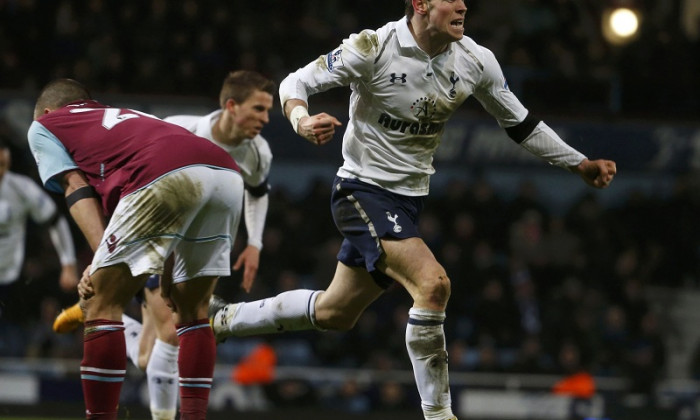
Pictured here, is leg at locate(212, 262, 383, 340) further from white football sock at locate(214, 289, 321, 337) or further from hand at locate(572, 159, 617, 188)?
hand at locate(572, 159, 617, 188)

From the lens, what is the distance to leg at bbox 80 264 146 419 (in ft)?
15.9

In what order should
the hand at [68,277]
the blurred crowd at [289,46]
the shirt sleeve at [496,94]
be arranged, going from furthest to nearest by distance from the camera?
the blurred crowd at [289,46], the hand at [68,277], the shirt sleeve at [496,94]

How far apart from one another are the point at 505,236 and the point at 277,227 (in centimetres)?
291

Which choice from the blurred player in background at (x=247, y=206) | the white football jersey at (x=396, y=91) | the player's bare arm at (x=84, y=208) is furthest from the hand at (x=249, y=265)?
the player's bare arm at (x=84, y=208)

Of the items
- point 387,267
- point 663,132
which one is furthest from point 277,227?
point 387,267

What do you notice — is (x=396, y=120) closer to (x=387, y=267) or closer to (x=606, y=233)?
(x=387, y=267)

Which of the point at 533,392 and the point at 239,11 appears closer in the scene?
the point at 533,392

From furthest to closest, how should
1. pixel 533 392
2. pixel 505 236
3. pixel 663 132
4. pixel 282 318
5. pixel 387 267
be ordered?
pixel 663 132 < pixel 505 236 < pixel 533 392 < pixel 282 318 < pixel 387 267

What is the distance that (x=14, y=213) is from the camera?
8875 millimetres

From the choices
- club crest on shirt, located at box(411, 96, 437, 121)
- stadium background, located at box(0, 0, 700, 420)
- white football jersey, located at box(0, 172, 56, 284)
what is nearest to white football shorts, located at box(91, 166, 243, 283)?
club crest on shirt, located at box(411, 96, 437, 121)

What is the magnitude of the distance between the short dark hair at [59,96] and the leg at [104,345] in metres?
1.06

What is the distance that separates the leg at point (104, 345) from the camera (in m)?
4.84

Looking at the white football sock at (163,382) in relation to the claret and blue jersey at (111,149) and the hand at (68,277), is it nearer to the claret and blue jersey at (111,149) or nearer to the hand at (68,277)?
the claret and blue jersey at (111,149)

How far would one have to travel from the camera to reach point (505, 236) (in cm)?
1428
